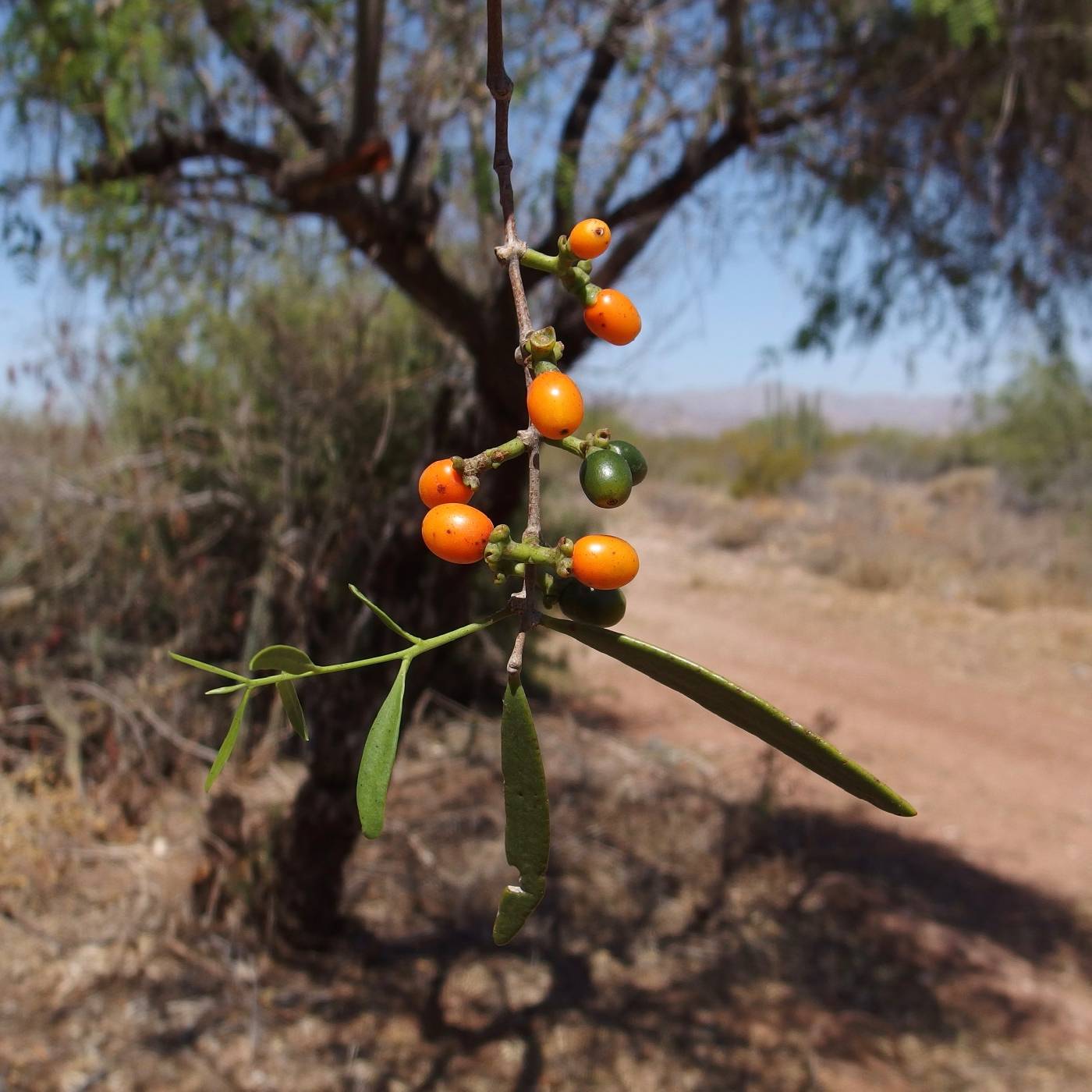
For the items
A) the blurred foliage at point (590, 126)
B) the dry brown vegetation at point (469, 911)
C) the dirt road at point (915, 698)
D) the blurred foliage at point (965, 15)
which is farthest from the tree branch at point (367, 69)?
the dirt road at point (915, 698)

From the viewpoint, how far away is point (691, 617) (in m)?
11.5

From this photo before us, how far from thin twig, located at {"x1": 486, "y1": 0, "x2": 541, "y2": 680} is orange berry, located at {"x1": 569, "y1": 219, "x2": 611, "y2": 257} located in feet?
0.16

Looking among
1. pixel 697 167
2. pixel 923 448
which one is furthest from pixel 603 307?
pixel 923 448

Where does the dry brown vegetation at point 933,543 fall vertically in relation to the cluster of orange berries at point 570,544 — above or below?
above

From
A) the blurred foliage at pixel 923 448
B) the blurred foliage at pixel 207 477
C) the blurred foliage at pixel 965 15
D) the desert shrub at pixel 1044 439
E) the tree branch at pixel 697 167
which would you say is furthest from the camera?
the blurred foliage at pixel 923 448

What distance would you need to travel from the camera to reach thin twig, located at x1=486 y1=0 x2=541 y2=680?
55 cm

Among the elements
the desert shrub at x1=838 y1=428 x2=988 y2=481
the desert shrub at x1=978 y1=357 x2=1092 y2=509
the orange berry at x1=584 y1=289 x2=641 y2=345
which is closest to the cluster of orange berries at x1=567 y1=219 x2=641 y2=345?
the orange berry at x1=584 y1=289 x2=641 y2=345

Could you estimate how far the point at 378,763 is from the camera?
58cm

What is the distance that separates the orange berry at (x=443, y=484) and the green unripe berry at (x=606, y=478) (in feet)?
0.28

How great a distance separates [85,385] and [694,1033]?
453 centimetres

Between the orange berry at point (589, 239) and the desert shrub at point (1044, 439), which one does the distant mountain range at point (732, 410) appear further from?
the orange berry at point (589, 239)

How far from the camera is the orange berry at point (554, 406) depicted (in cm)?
57

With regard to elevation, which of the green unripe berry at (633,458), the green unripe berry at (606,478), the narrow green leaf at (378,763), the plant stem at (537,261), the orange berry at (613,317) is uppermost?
the plant stem at (537,261)

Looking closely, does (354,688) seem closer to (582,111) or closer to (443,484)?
(582,111)
